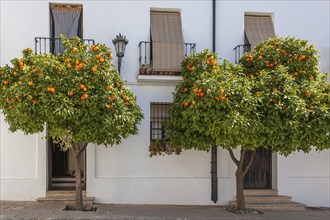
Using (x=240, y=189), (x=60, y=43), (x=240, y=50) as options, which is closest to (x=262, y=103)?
(x=240, y=189)

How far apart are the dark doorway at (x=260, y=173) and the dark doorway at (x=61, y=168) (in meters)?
4.52

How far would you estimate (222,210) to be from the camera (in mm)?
9625

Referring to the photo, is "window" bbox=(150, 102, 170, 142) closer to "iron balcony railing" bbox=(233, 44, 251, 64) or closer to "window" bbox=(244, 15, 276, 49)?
"iron balcony railing" bbox=(233, 44, 251, 64)

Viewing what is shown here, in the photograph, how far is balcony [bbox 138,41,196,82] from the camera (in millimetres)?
10016

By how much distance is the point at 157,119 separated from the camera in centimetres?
1049

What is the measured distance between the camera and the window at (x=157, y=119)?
1045cm

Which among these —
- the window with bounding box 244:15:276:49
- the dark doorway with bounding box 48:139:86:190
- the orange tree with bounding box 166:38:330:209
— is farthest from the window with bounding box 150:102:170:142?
the window with bounding box 244:15:276:49

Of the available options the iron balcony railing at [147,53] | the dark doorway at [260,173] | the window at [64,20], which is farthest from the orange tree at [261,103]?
the window at [64,20]

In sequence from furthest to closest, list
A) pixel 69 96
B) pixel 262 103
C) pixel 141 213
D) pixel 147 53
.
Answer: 1. pixel 147 53
2. pixel 141 213
3. pixel 262 103
4. pixel 69 96

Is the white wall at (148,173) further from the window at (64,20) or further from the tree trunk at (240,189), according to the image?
the window at (64,20)

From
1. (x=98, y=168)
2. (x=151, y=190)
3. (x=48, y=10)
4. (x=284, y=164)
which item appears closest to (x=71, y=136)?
(x=98, y=168)

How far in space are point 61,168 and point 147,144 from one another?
241 centimetres

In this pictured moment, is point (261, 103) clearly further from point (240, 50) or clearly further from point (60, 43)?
point (60, 43)

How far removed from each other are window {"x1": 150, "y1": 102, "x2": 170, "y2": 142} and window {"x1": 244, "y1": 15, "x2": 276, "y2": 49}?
2.93m
